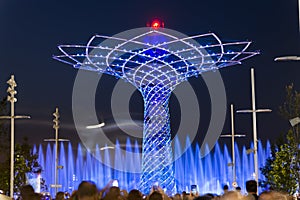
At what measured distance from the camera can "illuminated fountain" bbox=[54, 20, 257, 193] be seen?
38656 millimetres

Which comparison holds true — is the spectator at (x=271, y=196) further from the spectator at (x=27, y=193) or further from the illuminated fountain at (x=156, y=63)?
the illuminated fountain at (x=156, y=63)

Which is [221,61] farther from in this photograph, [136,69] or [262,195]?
[262,195]

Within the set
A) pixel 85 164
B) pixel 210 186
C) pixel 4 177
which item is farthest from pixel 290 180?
pixel 85 164

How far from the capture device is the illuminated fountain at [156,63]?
38.7 meters

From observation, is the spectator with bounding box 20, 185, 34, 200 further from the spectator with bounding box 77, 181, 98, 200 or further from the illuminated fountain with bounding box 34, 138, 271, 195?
the illuminated fountain with bounding box 34, 138, 271, 195

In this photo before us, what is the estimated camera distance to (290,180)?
40.2m

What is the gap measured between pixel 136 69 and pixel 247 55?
21.5ft

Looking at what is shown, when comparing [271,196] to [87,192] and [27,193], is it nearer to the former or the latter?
[87,192]

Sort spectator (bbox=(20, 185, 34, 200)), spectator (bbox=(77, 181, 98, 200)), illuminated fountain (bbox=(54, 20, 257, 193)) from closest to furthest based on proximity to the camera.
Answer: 1. spectator (bbox=(77, 181, 98, 200))
2. spectator (bbox=(20, 185, 34, 200))
3. illuminated fountain (bbox=(54, 20, 257, 193))

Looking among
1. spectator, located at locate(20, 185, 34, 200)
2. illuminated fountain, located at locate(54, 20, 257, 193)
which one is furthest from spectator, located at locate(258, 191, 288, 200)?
illuminated fountain, located at locate(54, 20, 257, 193)

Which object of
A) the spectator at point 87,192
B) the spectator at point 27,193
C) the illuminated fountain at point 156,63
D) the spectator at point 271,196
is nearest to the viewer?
the spectator at point 87,192

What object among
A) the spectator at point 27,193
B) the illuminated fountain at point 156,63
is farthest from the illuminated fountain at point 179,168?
the spectator at point 27,193

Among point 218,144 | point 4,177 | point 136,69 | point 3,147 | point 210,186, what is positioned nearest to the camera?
point 3,147

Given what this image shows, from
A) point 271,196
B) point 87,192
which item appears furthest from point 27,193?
point 271,196
